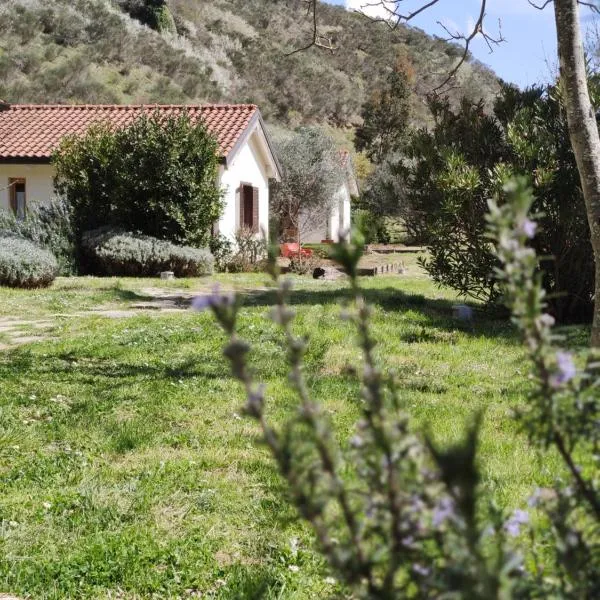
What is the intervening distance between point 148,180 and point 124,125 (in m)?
3.53

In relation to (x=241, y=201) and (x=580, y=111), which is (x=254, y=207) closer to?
(x=241, y=201)

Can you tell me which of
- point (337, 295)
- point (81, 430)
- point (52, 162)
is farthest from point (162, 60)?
point (81, 430)

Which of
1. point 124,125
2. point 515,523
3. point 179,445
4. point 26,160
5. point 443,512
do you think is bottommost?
Result: point 179,445

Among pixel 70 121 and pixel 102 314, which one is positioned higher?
pixel 70 121

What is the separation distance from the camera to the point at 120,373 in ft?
22.2

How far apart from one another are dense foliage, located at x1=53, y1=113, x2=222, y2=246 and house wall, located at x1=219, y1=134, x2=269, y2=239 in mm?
1413

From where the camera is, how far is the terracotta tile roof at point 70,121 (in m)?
21.4

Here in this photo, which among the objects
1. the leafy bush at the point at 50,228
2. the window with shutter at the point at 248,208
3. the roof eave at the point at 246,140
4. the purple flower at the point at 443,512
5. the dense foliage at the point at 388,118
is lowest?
the purple flower at the point at 443,512

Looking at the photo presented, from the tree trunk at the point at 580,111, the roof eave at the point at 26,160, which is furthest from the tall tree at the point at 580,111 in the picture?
the roof eave at the point at 26,160

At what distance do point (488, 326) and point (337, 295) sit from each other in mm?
3857

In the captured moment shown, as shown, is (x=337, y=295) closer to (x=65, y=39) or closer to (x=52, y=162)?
(x=52, y=162)

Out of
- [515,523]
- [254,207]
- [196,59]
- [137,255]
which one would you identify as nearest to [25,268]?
[137,255]

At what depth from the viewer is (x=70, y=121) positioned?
23406 mm

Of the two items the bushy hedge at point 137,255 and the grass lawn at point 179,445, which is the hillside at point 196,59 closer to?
the bushy hedge at point 137,255
